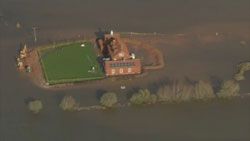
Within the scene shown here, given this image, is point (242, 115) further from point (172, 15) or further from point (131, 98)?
point (172, 15)

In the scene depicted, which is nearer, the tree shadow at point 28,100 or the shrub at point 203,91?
the tree shadow at point 28,100

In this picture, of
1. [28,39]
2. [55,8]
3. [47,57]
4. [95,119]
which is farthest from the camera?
[55,8]

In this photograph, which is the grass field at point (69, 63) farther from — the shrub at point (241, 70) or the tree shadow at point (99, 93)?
the shrub at point (241, 70)

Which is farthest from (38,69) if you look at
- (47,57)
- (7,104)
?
(7,104)

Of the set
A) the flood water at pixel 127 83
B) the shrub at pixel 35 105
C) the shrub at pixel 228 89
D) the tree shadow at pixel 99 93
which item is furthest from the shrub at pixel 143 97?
the shrub at pixel 35 105

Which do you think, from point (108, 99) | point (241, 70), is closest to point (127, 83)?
point (108, 99)

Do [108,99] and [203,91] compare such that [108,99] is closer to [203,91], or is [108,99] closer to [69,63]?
[69,63]

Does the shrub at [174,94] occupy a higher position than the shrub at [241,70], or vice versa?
the shrub at [241,70]
